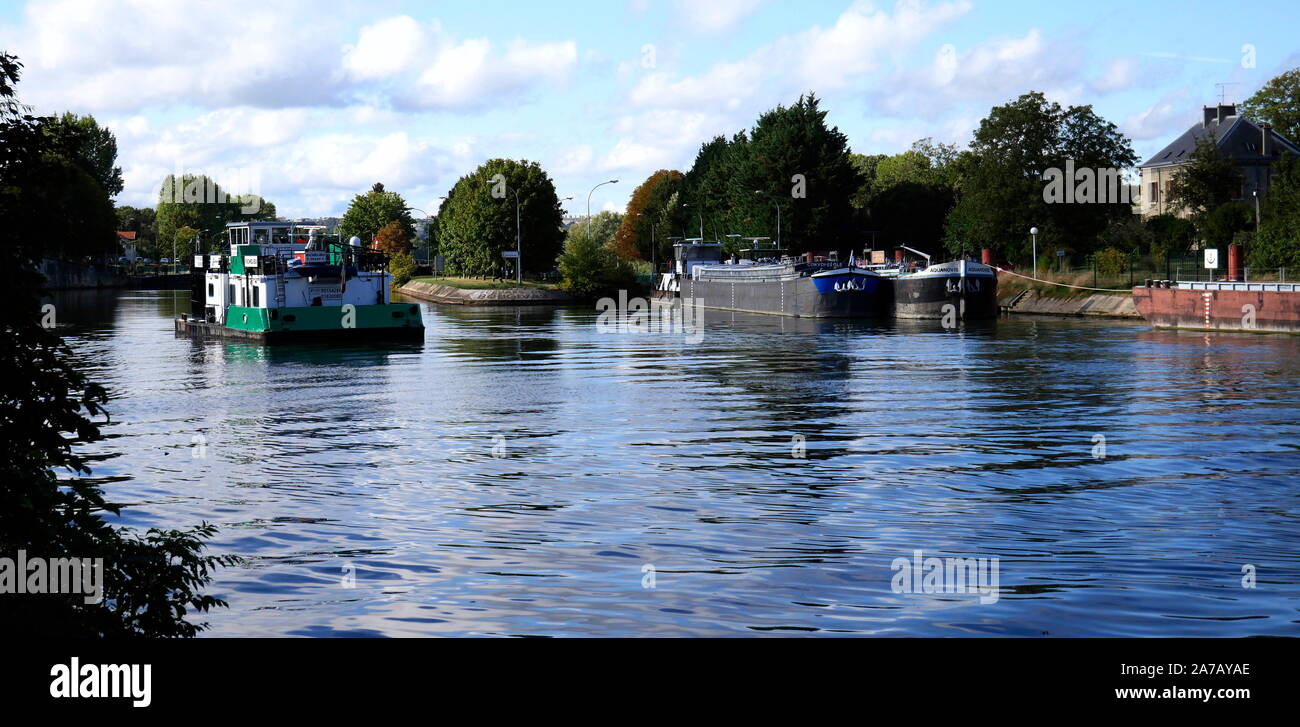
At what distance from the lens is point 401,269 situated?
163125mm

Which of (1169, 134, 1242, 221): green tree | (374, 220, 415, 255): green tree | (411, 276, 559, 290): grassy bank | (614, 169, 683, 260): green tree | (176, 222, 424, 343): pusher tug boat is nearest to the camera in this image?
(176, 222, 424, 343): pusher tug boat

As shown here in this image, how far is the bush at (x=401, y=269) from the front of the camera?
162000 mm

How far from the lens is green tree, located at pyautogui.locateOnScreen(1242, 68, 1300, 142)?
121875 mm

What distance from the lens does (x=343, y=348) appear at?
52844 millimetres

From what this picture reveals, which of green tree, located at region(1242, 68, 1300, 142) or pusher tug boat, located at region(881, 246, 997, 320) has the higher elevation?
green tree, located at region(1242, 68, 1300, 142)

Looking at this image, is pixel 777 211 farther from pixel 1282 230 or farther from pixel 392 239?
pixel 392 239

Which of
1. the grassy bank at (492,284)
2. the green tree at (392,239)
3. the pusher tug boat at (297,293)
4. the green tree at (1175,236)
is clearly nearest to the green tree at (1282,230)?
the green tree at (1175,236)

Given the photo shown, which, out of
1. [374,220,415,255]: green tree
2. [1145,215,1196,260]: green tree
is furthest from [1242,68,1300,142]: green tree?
[374,220,415,255]: green tree

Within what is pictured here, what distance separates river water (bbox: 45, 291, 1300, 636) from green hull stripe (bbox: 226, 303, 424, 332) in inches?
501

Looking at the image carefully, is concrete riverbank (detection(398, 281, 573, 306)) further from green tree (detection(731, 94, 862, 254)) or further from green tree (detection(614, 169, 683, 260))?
green tree (detection(614, 169, 683, 260))

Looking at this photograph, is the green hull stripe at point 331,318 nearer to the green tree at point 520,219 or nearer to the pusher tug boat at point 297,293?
the pusher tug boat at point 297,293

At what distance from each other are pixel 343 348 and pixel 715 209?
266ft

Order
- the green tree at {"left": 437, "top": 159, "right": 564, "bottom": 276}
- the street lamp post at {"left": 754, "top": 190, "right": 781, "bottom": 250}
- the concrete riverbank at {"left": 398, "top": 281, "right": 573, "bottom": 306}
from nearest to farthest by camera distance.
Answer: the street lamp post at {"left": 754, "top": 190, "right": 781, "bottom": 250}, the concrete riverbank at {"left": 398, "top": 281, "right": 573, "bottom": 306}, the green tree at {"left": 437, "top": 159, "right": 564, "bottom": 276}
